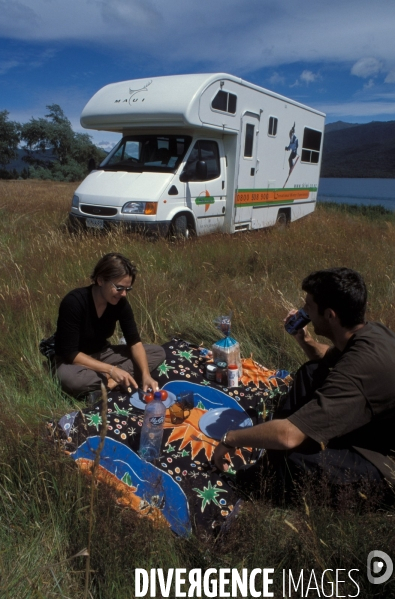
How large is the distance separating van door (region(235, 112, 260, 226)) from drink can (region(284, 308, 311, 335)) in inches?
255

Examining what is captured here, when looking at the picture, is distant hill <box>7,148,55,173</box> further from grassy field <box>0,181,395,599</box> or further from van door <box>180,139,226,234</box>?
grassy field <box>0,181,395,599</box>

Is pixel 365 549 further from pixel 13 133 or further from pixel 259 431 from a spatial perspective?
pixel 13 133

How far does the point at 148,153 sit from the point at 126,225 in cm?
169

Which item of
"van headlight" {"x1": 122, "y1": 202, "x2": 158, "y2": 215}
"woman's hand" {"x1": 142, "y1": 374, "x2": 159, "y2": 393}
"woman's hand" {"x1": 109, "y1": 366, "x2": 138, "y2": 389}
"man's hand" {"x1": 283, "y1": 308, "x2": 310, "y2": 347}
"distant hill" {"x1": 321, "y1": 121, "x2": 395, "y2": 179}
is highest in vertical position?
"distant hill" {"x1": 321, "y1": 121, "x2": 395, "y2": 179}

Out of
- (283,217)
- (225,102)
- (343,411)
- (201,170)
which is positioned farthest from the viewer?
(283,217)

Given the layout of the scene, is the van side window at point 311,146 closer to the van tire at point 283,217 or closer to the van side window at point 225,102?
the van tire at point 283,217

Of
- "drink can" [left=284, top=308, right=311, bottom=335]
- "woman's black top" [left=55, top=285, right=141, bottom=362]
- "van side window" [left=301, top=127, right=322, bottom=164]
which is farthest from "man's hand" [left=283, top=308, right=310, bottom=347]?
"van side window" [left=301, top=127, right=322, bottom=164]

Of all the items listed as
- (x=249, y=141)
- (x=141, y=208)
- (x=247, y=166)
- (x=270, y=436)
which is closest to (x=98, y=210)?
(x=141, y=208)

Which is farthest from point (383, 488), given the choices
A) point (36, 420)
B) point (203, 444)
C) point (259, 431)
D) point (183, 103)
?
point (183, 103)

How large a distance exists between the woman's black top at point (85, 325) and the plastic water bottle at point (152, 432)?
0.87 meters

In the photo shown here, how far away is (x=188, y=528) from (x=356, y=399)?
1008mm

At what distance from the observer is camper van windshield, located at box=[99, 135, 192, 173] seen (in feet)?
26.4

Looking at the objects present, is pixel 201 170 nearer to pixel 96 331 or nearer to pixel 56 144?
pixel 96 331

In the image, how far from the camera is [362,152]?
5362 centimetres
